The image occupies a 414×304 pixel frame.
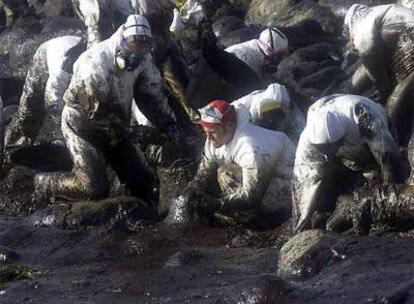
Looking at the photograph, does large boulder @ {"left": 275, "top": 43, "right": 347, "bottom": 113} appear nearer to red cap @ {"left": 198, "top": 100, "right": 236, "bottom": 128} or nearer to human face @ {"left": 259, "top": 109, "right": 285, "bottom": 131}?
human face @ {"left": 259, "top": 109, "right": 285, "bottom": 131}

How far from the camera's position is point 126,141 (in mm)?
15070

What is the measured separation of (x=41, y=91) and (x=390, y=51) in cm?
472

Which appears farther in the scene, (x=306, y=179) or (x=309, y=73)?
(x=309, y=73)

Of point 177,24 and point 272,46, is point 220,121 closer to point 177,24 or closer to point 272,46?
point 272,46

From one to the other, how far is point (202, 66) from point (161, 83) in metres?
2.01

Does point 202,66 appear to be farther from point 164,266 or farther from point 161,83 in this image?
point 164,266

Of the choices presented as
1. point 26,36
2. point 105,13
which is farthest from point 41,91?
point 26,36

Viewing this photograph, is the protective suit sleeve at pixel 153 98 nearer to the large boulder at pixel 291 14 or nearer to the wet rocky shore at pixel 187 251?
the wet rocky shore at pixel 187 251

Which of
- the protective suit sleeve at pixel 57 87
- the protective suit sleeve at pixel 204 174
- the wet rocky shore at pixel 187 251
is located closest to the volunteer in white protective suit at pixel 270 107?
the protective suit sleeve at pixel 204 174

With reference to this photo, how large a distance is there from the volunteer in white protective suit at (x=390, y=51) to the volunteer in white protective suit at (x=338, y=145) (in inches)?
87.6

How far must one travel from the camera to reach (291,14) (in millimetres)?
21812

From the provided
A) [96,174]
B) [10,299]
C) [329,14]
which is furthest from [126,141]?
[329,14]

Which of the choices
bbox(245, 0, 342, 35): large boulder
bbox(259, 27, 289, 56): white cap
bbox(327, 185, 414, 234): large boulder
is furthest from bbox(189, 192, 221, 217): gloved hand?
bbox(245, 0, 342, 35): large boulder

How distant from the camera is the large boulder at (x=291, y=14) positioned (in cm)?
2111
